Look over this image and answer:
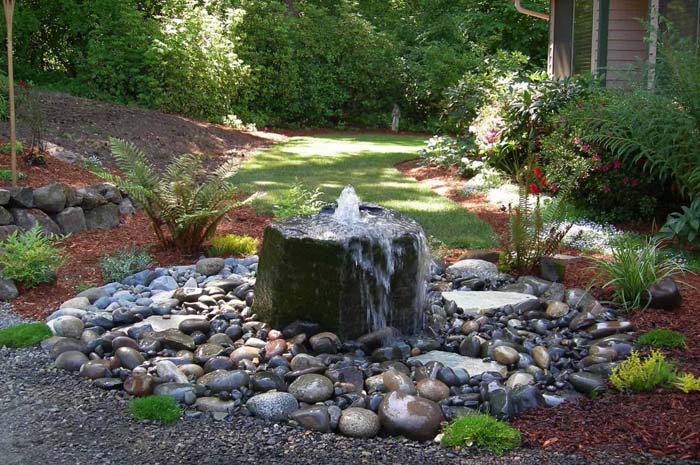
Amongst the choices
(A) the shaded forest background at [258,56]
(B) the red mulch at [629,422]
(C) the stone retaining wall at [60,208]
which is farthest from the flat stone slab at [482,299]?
(A) the shaded forest background at [258,56]

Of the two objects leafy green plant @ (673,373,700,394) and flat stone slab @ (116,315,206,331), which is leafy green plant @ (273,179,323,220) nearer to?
flat stone slab @ (116,315,206,331)

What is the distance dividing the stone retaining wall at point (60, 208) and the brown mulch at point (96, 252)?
14cm

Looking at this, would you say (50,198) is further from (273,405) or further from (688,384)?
(688,384)

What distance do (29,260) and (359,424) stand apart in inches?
126

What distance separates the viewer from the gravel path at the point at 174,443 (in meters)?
3.15

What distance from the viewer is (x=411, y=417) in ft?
11.3

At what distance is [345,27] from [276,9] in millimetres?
2023

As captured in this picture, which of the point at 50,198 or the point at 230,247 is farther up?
the point at 50,198

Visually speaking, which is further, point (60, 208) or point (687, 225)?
point (60, 208)

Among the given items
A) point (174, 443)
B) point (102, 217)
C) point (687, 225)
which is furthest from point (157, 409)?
point (687, 225)

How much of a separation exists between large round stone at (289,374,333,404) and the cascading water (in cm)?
65

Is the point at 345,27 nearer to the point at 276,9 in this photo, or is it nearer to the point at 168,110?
the point at 276,9

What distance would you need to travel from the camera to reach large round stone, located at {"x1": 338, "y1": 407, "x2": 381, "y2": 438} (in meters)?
3.43

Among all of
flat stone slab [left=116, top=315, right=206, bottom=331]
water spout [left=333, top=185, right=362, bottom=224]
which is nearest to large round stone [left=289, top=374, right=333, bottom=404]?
flat stone slab [left=116, top=315, right=206, bottom=331]
